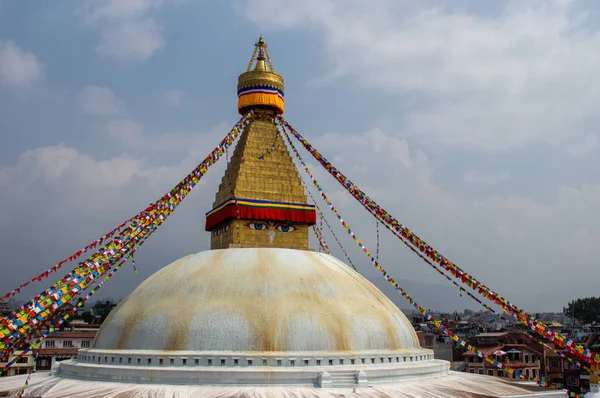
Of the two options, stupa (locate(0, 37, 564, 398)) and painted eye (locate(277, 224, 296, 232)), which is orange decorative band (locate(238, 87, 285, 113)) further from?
stupa (locate(0, 37, 564, 398))

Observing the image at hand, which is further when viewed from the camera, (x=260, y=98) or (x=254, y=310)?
(x=260, y=98)

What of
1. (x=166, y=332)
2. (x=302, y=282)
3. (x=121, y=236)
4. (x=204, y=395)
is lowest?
(x=204, y=395)

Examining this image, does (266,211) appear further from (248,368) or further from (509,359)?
(509,359)

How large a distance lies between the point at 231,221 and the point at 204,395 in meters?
5.90

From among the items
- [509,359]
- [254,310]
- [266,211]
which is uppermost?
[266,211]

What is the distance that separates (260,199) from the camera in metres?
16.6

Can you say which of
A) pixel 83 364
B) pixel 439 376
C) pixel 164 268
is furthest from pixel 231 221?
pixel 439 376

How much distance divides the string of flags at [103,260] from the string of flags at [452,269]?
287 cm

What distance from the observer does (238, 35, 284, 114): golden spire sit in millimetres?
18438

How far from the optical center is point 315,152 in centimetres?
1842

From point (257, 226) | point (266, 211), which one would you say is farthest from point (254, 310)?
point (266, 211)

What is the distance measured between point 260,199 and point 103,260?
14.8 ft

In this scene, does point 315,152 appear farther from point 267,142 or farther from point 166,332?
point 166,332

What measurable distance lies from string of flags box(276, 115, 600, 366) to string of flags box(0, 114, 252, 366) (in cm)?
287
